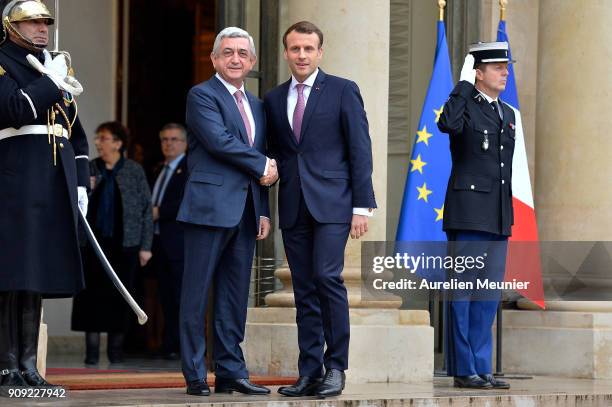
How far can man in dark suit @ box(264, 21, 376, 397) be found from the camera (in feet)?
27.5

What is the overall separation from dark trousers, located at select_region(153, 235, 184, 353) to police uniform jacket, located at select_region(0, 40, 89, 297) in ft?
14.0

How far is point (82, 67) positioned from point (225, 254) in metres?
5.39

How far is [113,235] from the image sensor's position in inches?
472

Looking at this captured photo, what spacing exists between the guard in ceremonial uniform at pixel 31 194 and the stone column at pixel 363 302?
6.99 ft

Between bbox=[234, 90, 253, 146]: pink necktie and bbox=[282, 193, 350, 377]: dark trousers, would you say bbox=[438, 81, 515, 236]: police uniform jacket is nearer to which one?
bbox=[282, 193, 350, 377]: dark trousers

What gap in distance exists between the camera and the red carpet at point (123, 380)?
29.6ft

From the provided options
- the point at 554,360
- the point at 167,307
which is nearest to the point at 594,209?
the point at 554,360

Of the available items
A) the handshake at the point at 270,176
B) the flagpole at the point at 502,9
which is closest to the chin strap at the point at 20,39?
the handshake at the point at 270,176

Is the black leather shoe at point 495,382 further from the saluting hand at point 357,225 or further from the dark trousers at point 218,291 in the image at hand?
the dark trousers at point 218,291

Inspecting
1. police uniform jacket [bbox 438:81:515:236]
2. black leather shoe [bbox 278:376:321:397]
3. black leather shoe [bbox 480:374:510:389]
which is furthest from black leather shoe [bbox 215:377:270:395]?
police uniform jacket [bbox 438:81:515:236]

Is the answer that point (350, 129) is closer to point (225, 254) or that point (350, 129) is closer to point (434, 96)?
point (225, 254)

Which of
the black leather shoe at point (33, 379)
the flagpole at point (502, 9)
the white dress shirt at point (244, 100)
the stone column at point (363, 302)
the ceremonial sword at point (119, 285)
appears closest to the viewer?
the black leather shoe at point (33, 379)

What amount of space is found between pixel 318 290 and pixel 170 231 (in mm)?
4223

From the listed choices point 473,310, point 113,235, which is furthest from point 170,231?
point 473,310
